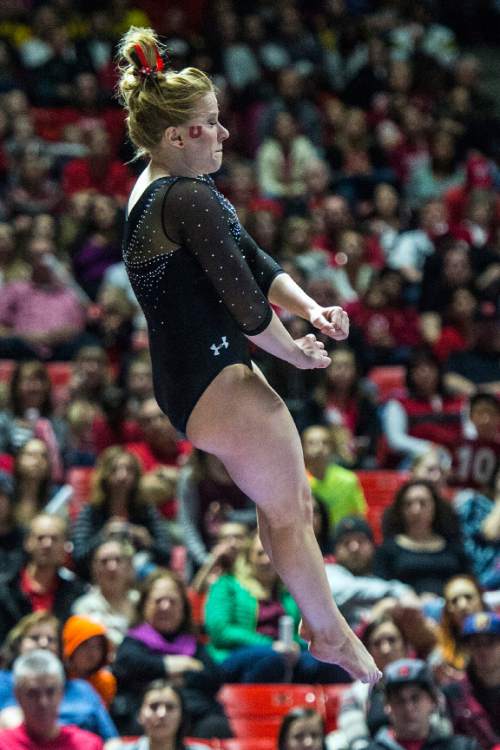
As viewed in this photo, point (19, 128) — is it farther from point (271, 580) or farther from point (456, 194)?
point (271, 580)

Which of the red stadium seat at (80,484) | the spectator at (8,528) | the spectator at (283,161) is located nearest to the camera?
the spectator at (8,528)

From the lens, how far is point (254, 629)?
6.16 metres

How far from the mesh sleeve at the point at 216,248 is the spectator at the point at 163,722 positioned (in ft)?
8.62

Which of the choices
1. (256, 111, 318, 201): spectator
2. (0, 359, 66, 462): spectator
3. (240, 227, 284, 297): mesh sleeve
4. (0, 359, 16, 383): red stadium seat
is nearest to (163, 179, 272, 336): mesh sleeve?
(240, 227, 284, 297): mesh sleeve

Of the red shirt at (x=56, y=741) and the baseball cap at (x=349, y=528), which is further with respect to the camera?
the baseball cap at (x=349, y=528)

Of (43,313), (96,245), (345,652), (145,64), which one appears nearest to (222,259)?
(145,64)

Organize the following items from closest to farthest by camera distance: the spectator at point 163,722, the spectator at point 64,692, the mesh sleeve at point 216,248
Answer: the mesh sleeve at point 216,248 → the spectator at point 163,722 → the spectator at point 64,692

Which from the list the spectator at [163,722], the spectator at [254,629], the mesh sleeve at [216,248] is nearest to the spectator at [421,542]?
the spectator at [254,629]

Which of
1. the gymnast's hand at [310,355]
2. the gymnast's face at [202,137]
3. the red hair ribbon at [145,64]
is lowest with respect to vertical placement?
the gymnast's hand at [310,355]

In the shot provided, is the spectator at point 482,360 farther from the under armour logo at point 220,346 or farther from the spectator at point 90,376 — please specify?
the under armour logo at point 220,346

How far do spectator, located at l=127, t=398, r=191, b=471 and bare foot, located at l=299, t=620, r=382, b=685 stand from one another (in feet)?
13.4

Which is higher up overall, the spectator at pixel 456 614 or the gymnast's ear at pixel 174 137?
the gymnast's ear at pixel 174 137

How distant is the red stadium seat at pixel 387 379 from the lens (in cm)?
852

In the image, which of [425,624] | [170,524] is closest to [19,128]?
[170,524]
